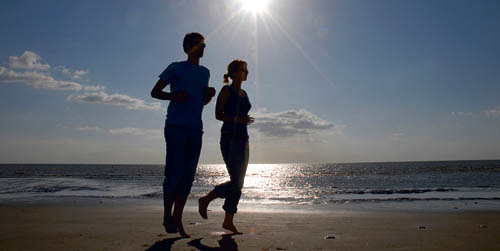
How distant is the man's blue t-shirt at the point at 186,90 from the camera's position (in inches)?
130

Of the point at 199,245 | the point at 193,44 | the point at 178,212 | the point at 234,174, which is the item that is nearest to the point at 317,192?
the point at 234,174

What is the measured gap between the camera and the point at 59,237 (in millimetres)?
3447

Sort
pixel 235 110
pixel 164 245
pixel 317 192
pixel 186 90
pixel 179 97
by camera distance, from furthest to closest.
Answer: pixel 317 192 < pixel 235 110 < pixel 186 90 < pixel 179 97 < pixel 164 245

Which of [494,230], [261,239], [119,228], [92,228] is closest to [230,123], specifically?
[261,239]

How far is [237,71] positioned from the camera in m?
3.89

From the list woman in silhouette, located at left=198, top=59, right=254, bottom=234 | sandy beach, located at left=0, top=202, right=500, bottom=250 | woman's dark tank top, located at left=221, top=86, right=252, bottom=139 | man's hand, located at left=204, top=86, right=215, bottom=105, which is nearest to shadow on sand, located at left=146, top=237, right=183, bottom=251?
sandy beach, located at left=0, top=202, right=500, bottom=250

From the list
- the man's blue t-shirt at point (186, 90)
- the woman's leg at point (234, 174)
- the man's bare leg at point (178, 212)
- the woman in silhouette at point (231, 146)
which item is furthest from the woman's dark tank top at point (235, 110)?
the man's bare leg at point (178, 212)

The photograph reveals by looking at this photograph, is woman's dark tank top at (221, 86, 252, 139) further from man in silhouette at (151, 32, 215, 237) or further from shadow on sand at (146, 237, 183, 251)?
shadow on sand at (146, 237, 183, 251)

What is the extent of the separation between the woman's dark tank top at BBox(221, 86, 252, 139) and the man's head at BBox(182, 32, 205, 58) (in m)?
0.54

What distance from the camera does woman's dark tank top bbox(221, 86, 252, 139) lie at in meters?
3.65

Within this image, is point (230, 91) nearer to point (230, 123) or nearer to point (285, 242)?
point (230, 123)

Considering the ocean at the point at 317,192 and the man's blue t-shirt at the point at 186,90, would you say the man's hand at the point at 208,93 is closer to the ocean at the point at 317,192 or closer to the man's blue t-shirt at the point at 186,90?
the man's blue t-shirt at the point at 186,90

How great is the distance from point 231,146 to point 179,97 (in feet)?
2.60

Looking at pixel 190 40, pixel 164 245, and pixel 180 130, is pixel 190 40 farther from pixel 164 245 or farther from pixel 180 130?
pixel 164 245
